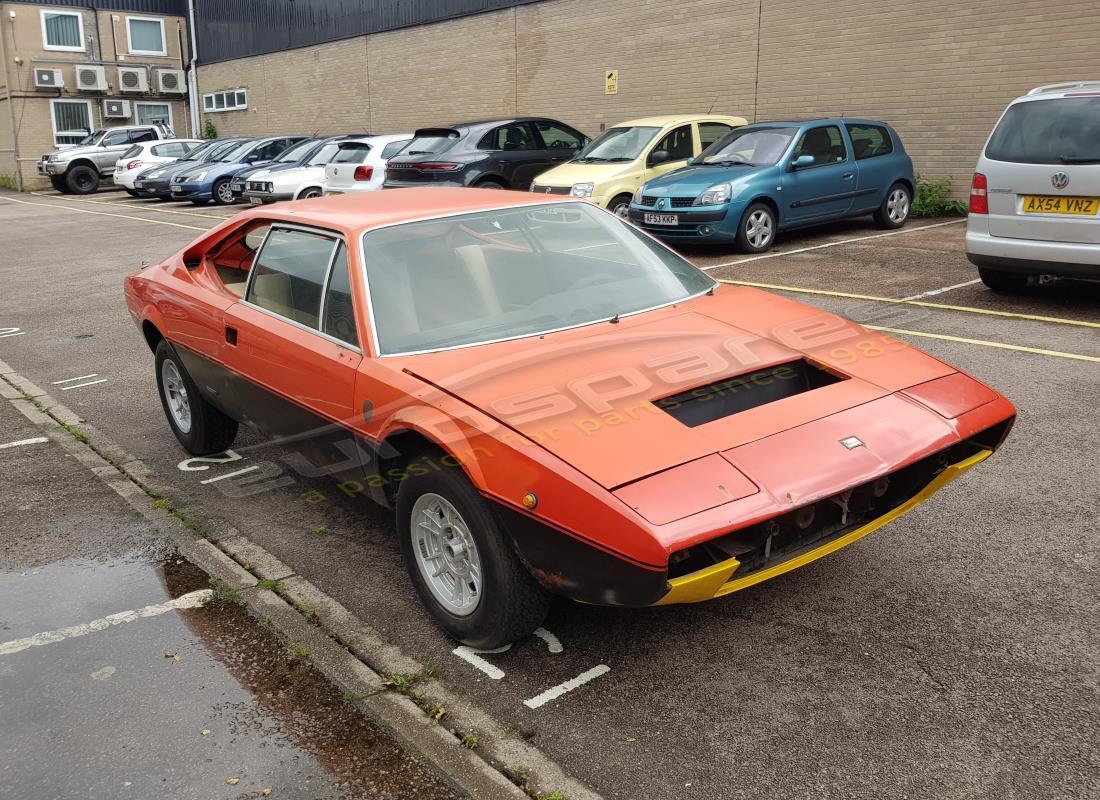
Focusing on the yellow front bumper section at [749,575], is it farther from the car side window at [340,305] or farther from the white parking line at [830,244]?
the white parking line at [830,244]

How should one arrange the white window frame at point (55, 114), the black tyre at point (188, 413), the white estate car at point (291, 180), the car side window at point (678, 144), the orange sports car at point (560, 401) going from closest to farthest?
1. the orange sports car at point (560, 401)
2. the black tyre at point (188, 413)
3. the car side window at point (678, 144)
4. the white estate car at point (291, 180)
5. the white window frame at point (55, 114)

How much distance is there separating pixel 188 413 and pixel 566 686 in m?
3.21

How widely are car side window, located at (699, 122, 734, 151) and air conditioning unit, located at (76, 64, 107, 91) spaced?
2872 centimetres

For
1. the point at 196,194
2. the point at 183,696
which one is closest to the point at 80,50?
the point at 196,194

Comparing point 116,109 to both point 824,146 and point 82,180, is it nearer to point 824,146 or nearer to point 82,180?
point 82,180

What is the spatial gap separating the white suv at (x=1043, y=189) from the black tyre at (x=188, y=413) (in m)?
6.21

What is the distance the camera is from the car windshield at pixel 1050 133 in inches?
296

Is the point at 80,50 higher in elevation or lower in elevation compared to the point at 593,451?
higher

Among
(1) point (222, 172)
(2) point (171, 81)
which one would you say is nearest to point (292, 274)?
(1) point (222, 172)

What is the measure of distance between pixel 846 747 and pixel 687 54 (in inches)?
678

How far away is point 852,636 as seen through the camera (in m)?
3.36

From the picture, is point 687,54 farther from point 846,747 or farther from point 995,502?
point 846,747

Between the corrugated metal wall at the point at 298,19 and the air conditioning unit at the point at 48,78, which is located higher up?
the corrugated metal wall at the point at 298,19

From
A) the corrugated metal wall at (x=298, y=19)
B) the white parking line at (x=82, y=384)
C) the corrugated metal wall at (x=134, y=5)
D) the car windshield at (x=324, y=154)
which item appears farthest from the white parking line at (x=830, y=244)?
the corrugated metal wall at (x=134, y=5)
